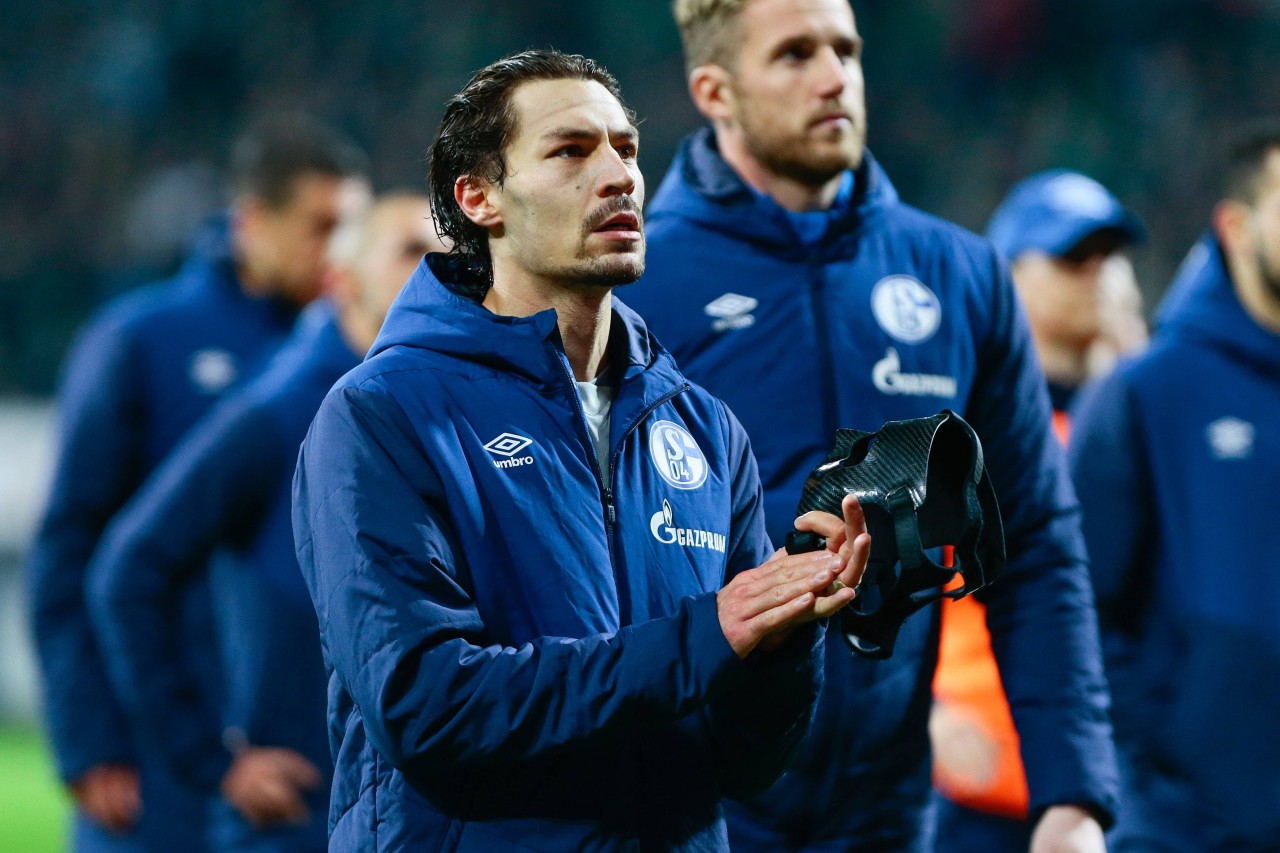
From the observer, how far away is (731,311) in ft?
10.6

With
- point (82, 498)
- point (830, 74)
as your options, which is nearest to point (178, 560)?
point (82, 498)

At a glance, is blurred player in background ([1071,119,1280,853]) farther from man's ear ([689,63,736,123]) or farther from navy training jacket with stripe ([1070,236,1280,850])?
man's ear ([689,63,736,123])

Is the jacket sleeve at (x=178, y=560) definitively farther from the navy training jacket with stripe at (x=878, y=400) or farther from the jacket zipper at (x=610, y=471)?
the jacket zipper at (x=610, y=471)

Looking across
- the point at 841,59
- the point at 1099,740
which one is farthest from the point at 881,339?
the point at 1099,740

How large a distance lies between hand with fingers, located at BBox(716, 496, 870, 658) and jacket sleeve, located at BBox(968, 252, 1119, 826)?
121 centimetres

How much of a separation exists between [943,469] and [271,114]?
12.9 m

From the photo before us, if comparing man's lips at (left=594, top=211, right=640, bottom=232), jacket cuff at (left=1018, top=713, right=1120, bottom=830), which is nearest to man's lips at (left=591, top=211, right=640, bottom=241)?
man's lips at (left=594, top=211, right=640, bottom=232)

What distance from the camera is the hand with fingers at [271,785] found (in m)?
4.59

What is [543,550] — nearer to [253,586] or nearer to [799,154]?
[799,154]

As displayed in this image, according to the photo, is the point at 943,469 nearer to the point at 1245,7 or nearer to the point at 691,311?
the point at 691,311

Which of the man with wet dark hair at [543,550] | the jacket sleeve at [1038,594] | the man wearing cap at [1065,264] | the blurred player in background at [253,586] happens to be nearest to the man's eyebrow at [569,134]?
the man with wet dark hair at [543,550]

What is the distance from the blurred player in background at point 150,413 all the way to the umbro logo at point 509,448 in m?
2.96

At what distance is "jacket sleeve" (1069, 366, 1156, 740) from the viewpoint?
13.9ft

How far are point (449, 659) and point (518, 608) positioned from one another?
155 millimetres
